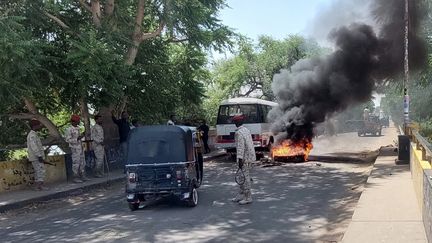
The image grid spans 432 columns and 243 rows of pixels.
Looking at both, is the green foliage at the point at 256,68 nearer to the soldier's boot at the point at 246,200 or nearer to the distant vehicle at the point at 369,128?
the distant vehicle at the point at 369,128

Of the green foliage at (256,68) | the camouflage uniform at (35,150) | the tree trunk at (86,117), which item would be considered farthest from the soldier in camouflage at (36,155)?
the green foliage at (256,68)

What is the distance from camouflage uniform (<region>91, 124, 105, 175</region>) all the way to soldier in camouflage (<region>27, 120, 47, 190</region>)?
2.08m

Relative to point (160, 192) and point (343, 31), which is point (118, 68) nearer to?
point (160, 192)

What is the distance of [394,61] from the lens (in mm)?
19547

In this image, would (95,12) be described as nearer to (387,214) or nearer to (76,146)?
(76,146)

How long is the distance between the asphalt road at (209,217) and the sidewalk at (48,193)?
0.30m

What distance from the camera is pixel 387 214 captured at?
24.4 feet

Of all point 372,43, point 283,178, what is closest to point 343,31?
point 372,43

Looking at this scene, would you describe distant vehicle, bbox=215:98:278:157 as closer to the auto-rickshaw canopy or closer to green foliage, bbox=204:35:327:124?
the auto-rickshaw canopy

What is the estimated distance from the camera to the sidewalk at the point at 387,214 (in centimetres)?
615

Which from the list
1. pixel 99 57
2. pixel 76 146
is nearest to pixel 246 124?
pixel 99 57

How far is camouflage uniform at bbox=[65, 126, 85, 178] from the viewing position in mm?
12867

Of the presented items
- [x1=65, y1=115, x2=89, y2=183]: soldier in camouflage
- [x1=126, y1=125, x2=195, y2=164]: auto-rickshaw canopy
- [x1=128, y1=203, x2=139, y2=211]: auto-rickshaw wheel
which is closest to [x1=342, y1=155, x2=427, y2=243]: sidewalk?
[x1=126, y1=125, x2=195, y2=164]: auto-rickshaw canopy

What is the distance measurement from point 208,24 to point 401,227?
45.1 ft
